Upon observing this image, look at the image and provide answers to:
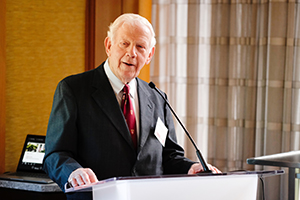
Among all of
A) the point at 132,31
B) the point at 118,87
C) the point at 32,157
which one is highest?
the point at 132,31

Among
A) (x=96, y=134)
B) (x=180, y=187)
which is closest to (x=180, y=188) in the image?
(x=180, y=187)

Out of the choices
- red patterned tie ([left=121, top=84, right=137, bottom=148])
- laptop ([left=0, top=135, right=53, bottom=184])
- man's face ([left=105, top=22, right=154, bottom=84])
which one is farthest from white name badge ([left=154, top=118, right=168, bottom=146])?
laptop ([left=0, top=135, right=53, bottom=184])

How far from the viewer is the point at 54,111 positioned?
1562mm

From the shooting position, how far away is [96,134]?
1561 mm

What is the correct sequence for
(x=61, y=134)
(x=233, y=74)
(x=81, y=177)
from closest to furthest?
(x=81, y=177), (x=61, y=134), (x=233, y=74)

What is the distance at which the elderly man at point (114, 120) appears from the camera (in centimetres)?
153

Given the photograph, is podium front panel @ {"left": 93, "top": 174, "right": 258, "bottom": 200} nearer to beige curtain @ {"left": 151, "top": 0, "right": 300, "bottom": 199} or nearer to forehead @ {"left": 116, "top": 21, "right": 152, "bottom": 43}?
forehead @ {"left": 116, "top": 21, "right": 152, "bottom": 43}

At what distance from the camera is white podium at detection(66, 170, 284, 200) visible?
0.90 metres

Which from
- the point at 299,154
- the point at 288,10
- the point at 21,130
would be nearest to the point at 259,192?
the point at 299,154

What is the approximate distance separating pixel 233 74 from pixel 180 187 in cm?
234

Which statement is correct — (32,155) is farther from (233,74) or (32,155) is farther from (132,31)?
(233,74)

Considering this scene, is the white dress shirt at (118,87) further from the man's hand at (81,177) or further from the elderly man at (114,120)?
the man's hand at (81,177)

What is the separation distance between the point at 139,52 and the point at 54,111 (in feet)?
1.61

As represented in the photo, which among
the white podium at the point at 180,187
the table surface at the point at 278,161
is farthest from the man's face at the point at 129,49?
the table surface at the point at 278,161
